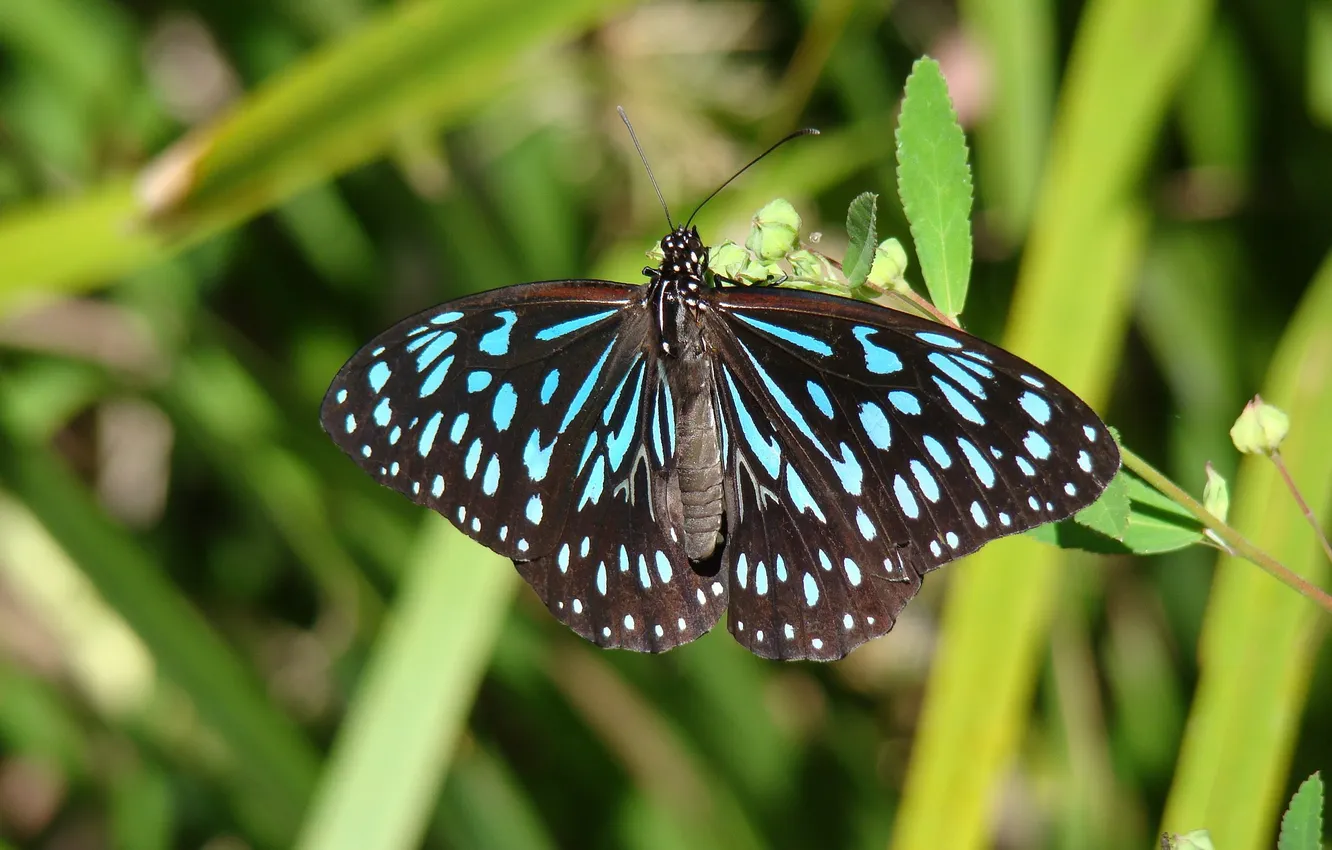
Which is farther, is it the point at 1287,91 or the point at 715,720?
the point at 715,720

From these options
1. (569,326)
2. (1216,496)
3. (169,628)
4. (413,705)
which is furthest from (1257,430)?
(169,628)

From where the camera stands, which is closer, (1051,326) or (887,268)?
(887,268)

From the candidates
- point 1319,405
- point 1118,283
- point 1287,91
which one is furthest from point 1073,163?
point 1287,91

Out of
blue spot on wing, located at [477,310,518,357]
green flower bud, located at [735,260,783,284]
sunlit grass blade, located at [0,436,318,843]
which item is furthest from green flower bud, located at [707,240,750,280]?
sunlit grass blade, located at [0,436,318,843]

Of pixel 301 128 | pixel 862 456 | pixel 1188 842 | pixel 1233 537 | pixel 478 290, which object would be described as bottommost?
pixel 1188 842

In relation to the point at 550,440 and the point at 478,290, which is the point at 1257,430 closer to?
the point at 550,440

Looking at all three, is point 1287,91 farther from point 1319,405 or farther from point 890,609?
point 890,609

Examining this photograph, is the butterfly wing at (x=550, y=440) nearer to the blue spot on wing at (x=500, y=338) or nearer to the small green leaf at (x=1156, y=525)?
the blue spot on wing at (x=500, y=338)

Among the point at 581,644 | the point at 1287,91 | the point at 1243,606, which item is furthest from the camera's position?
the point at 581,644
